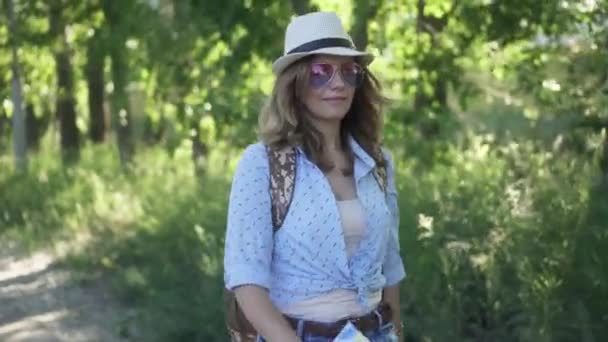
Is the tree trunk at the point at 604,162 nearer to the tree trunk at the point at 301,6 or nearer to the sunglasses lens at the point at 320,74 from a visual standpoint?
the sunglasses lens at the point at 320,74

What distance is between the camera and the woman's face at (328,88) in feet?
12.6

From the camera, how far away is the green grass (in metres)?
6.12

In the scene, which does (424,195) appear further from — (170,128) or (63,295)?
(170,128)

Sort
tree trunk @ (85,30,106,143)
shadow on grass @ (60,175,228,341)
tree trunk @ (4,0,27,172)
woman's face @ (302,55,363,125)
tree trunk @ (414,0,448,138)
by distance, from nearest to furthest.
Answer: woman's face @ (302,55,363,125) → shadow on grass @ (60,175,228,341) → tree trunk @ (414,0,448,138) → tree trunk @ (4,0,27,172) → tree trunk @ (85,30,106,143)

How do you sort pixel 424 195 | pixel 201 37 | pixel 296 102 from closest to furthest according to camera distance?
pixel 296 102 < pixel 424 195 < pixel 201 37

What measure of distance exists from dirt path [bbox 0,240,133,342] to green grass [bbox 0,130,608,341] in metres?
0.22

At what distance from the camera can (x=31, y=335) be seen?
9.29 metres

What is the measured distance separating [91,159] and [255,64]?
9.63 m

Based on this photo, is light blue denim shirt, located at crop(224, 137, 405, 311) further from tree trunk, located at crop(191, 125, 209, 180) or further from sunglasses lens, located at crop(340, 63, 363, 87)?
tree trunk, located at crop(191, 125, 209, 180)

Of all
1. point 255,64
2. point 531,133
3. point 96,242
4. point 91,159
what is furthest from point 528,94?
point 91,159

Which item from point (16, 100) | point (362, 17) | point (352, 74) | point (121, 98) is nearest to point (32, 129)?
point (16, 100)

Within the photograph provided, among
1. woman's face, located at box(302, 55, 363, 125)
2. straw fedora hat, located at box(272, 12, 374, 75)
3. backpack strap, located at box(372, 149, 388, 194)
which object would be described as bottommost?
backpack strap, located at box(372, 149, 388, 194)

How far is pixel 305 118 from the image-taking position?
3.88 metres

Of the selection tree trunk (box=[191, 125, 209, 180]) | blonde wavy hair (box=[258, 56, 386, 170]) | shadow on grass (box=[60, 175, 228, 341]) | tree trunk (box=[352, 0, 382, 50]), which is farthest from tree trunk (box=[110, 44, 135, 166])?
blonde wavy hair (box=[258, 56, 386, 170])
